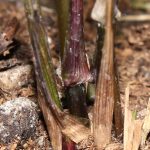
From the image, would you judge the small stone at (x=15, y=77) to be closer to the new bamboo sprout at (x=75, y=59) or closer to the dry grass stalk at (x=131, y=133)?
the new bamboo sprout at (x=75, y=59)

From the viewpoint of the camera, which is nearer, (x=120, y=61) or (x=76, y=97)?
(x=76, y=97)

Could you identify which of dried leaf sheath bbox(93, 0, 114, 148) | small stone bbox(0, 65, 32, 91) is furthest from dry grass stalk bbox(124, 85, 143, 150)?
small stone bbox(0, 65, 32, 91)

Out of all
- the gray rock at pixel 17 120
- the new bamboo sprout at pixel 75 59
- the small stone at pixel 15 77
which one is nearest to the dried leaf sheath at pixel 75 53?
the new bamboo sprout at pixel 75 59

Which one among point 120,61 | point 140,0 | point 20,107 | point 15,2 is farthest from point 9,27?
point 140,0

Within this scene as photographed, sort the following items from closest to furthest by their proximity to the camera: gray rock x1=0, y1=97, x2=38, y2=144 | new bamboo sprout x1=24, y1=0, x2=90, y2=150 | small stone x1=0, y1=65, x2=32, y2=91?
new bamboo sprout x1=24, y1=0, x2=90, y2=150
gray rock x1=0, y1=97, x2=38, y2=144
small stone x1=0, y1=65, x2=32, y2=91

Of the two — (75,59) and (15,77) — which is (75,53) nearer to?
(75,59)

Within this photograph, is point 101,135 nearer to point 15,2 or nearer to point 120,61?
point 120,61

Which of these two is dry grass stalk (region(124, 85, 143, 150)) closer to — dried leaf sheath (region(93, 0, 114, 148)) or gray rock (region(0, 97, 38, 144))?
dried leaf sheath (region(93, 0, 114, 148))
